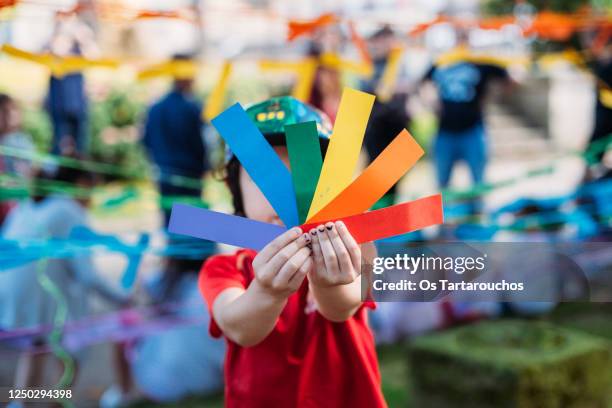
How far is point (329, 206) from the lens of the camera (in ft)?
3.77

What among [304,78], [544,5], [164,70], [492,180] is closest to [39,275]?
[164,70]

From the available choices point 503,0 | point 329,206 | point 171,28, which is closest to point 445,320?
point 329,206

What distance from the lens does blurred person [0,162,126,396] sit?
9.91 feet

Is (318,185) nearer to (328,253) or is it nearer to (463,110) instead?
(328,253)

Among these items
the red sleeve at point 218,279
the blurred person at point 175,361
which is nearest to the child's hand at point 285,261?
the red sleeve at point 218,279

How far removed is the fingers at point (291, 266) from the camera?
1090 mm

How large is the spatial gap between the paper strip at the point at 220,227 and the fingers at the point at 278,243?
48mm

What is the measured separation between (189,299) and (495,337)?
143 cm

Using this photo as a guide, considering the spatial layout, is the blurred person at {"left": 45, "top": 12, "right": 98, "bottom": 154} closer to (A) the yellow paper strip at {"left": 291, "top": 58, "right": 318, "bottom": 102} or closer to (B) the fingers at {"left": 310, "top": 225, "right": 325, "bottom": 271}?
(A) the yellow paper strip at {"left": 291, "top": 58, "right": 318, "bottom": 102}

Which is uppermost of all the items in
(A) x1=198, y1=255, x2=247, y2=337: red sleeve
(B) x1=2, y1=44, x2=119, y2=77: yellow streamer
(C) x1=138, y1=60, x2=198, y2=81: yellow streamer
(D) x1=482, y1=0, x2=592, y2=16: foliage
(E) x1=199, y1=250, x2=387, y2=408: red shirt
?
(D) x1=482, y1=0, x2=592, y2=16: foliage

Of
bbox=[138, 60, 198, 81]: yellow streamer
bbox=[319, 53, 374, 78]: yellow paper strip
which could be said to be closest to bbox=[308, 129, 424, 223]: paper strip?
bbox=[138, 60, 198, 81]: yellow streamer

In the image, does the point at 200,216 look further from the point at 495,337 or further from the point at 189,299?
the point at 189,299

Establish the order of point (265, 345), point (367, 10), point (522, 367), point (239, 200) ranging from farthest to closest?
point (367, 10), point (522, 367), point (239, 200), point (265, 345)

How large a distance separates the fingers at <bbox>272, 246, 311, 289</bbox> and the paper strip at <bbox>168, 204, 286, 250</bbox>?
0.08 metres
